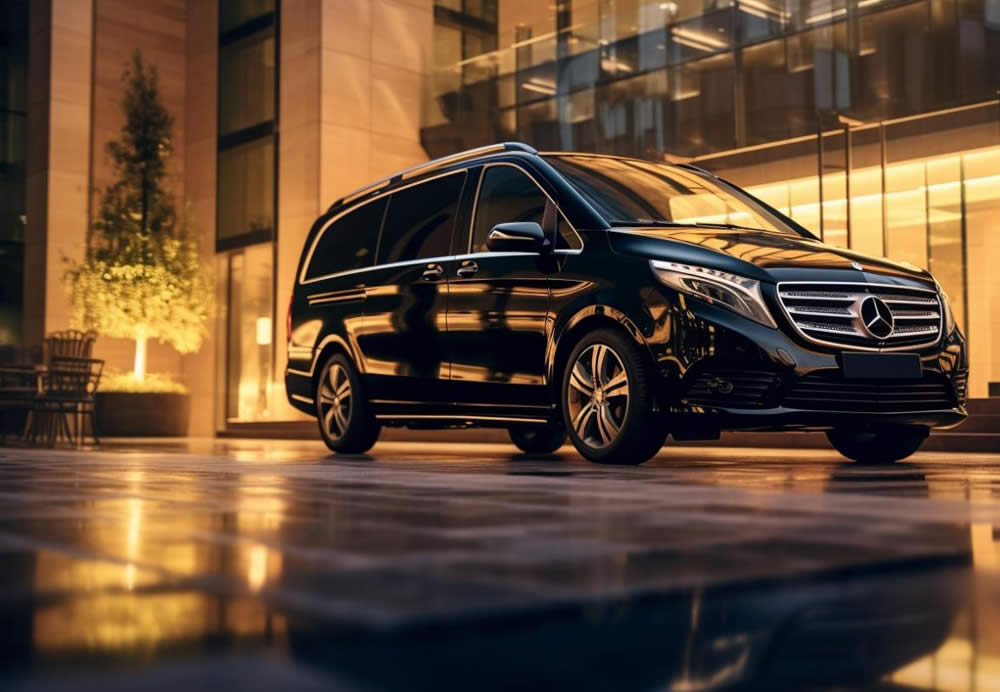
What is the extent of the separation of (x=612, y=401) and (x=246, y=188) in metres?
19.0

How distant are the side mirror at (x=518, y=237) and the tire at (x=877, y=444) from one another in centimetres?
208

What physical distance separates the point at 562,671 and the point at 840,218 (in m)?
14.9

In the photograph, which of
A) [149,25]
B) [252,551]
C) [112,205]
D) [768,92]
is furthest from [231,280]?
[252,551]

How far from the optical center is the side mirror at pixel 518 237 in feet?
24.2

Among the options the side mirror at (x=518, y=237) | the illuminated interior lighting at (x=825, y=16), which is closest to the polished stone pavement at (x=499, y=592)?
the side mirror at (x=518, y=237)

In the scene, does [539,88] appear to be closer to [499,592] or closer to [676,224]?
[676,224]

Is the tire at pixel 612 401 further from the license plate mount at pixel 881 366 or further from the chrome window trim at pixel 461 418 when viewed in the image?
the license plate mount at pixel 881 366

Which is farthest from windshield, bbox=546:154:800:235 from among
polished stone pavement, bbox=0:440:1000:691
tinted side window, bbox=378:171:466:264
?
polished stone pavement, bbox=0:440:1000:691

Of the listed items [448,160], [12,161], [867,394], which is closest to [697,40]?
[448,160]

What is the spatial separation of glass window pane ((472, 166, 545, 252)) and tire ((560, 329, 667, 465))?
44.8 inches

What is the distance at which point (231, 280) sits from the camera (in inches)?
993

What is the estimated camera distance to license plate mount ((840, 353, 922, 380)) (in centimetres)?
667

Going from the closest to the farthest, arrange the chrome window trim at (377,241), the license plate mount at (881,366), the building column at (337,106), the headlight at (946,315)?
1. the license plate mount at (881,366)
2. the headlight at (946,315)
3. the chrome window trim at (377,241)
4. the building column at (337,106)

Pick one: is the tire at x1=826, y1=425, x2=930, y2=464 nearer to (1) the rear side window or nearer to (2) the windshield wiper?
(2) the windshield wiper
